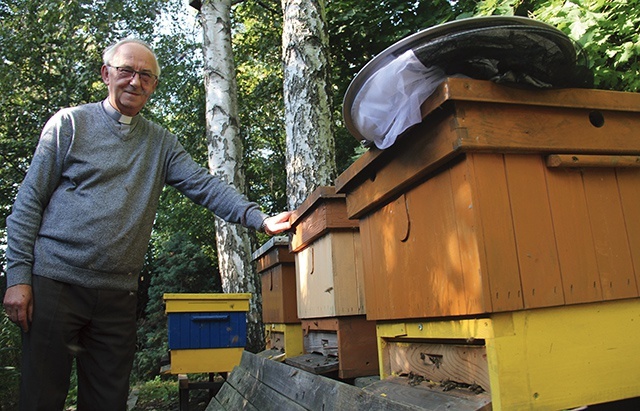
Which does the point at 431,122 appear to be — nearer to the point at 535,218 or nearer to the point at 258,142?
the point at 535,218

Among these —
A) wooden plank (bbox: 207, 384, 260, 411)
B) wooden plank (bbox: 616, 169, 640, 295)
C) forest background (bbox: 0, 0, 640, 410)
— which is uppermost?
forest background (bbox: 0, 0, 640, 410)

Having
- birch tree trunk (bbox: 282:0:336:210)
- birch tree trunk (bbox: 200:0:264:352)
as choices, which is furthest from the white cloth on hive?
birch tree trunk (bbox: 200:0:264:352)

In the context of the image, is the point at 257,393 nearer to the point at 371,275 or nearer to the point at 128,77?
the point at 371,275

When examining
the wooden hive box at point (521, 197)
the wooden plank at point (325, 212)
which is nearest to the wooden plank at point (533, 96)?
the wooden hive box at point (521, 197)

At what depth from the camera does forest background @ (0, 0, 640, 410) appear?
8.11 metres

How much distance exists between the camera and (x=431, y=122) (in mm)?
1460

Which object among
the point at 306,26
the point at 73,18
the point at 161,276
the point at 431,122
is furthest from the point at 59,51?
→ the point at 431,122

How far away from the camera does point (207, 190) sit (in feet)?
7.83

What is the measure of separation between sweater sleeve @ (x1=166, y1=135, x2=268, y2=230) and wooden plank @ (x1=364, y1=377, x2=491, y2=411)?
0.95 metres

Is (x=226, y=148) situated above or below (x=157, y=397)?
above

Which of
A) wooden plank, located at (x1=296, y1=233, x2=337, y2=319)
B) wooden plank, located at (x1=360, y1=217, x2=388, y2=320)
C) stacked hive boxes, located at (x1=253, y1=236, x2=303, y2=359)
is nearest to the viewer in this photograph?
wooden plank, located at (x1=360, y1=217, x2=388, y2=320)

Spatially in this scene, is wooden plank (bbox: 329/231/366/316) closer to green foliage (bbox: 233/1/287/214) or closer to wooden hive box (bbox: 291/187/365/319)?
wooden hive box (bbox: 291/187/365/319)

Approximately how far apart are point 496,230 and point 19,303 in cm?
153

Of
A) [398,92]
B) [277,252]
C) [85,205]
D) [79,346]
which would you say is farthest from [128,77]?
[277,252]
